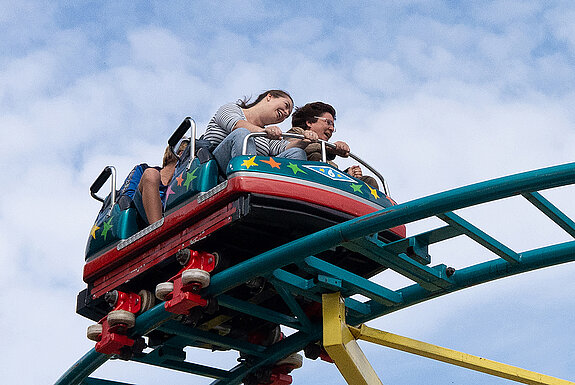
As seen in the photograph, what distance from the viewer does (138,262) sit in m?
10.2

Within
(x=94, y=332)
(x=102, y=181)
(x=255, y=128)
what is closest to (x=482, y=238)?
(x=255, y=128)

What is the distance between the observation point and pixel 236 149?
31.2ft

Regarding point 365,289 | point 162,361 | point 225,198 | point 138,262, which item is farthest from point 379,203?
point 162,361

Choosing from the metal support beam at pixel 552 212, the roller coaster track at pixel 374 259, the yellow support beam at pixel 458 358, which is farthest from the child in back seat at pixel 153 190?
the metal support beam at pixel 552 212

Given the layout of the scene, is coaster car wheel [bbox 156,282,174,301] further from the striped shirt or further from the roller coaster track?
the striped shirt

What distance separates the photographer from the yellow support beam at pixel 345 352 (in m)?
9.08

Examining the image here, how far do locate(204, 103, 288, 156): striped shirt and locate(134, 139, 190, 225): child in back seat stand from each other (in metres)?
0.29

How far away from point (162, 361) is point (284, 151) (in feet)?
8.77

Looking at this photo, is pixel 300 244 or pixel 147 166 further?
pixel 147 166

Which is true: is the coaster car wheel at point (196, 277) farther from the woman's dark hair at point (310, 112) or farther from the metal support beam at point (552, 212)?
the metal support beam at point (552, 212)

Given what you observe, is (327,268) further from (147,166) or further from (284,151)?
(147,166)

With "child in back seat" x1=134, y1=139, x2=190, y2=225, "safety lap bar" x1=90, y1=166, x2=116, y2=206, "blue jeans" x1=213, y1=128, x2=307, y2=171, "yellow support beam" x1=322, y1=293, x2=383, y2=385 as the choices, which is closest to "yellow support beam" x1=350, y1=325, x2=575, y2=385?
"yellow support beam" x1=322, y1=293, x2=383, y2=385

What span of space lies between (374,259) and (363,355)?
77cm

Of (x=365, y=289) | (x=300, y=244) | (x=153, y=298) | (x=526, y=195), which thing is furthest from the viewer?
(x=153, y=298)
